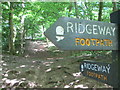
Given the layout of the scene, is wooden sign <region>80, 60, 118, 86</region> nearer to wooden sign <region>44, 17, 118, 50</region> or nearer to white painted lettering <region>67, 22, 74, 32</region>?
wooden sign <region>44, 17, 118, 50</region>

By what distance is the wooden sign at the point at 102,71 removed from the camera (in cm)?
141

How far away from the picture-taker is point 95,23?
1.38 meters

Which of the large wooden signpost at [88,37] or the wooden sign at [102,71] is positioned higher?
the large wooden signpost at [88,37]

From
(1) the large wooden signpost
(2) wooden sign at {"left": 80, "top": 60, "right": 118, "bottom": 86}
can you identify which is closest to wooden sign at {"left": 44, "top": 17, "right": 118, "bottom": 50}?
(1) the large wooden signpost

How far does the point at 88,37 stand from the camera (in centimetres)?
131

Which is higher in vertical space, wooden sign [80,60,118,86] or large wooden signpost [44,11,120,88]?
large wooden signpost [44,11,120,88]

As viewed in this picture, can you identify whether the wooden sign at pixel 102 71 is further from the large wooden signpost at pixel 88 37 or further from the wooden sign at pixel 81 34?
the wooden sign at pixel 81 34

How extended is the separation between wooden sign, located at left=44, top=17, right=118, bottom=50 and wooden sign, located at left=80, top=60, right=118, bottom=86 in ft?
0.80

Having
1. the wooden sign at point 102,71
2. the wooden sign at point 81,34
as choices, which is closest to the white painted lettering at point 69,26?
the wooden sign at point 81,34

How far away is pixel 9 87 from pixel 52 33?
4327 mm

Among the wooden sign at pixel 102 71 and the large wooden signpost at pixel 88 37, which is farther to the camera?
the wooden sign at pixel 102 71

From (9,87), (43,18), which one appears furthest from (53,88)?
(43,18)

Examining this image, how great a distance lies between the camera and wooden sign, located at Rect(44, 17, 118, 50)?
120cm

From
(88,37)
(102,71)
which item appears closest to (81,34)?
(88,37)
